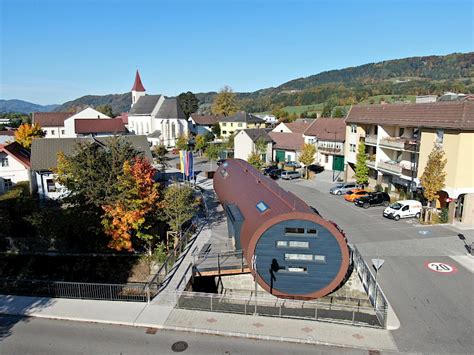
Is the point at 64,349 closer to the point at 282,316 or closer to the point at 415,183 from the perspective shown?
the point at 282,316

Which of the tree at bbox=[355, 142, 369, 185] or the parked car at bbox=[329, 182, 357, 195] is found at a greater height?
the tree at bbox=[355, 142, 369, 185]

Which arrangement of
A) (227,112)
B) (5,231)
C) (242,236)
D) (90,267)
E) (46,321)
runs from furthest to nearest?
(227,112), (5,231), (90,267), (242,236), (46,321)

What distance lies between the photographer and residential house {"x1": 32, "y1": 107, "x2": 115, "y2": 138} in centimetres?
8444

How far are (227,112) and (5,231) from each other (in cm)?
9811

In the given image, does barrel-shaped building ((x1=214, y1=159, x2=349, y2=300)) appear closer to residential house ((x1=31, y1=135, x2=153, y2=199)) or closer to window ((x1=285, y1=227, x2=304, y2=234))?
window ((x1=285, y1=227, x2=304, y2=234))

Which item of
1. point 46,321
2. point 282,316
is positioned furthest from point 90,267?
point 282,316

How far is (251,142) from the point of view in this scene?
198ft

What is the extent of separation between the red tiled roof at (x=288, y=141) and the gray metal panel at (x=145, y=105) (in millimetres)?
45346

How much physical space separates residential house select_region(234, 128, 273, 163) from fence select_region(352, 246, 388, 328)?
39142 mm

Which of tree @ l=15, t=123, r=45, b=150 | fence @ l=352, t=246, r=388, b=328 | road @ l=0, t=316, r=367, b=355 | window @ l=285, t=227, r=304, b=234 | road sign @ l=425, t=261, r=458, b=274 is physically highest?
tree @ l=15, t=123, r=45, b=150

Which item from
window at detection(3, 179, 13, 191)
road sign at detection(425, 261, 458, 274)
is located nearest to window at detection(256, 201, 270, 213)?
road sign at detection(425, 261, 458, 274)

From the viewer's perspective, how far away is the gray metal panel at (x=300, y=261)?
59.1 feet

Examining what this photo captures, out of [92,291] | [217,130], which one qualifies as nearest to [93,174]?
[92,291]

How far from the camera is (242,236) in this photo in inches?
794
